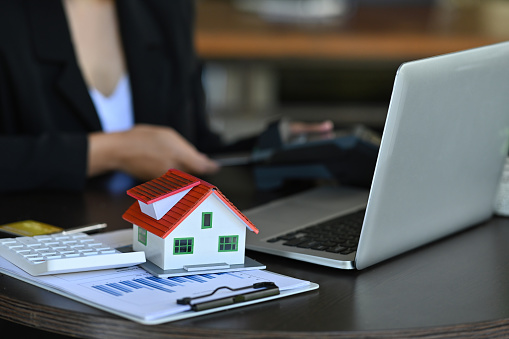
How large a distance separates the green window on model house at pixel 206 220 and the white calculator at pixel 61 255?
0.23ft

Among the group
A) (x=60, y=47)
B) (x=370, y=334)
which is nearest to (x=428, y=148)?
(x=370, y=334)

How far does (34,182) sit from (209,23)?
173cm

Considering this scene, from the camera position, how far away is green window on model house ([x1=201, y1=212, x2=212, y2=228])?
731 mm

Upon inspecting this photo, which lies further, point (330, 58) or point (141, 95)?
point (330, 58)

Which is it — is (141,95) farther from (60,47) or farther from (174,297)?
(174,297)

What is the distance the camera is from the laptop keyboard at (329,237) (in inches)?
32.7

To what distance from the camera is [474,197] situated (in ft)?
3.14

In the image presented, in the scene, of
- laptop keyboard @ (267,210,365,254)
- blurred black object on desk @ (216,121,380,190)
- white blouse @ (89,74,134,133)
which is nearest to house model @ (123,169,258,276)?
laptop keyboard @ (267,210,365,254)

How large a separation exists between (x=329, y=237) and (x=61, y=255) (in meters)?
0.32

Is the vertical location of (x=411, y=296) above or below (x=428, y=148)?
below

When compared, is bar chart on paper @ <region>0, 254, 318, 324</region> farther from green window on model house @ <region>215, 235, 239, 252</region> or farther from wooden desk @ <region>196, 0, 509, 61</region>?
wooden desk @ <region>196, 0, 509, 61</region>

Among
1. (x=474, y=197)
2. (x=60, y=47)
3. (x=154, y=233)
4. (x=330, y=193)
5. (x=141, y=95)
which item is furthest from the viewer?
(x=141, y=95)

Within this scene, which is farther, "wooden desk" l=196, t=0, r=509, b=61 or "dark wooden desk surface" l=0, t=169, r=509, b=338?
"wooden desk" l=196, t=0, r=509, b=61

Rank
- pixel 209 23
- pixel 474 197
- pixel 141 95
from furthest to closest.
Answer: pixel 209 23, pixel 141 95, pixel 474 197
